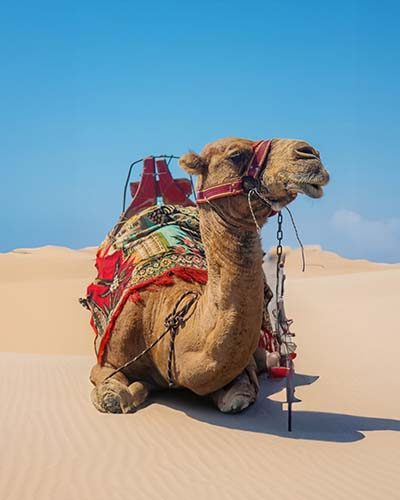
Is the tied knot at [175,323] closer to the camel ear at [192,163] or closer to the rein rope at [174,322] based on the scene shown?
the rein rope at [174,322]

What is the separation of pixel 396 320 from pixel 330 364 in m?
4.66

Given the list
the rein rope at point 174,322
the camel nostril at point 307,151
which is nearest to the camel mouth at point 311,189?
the camel nostril at point 307,151

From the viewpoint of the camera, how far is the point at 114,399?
6039mm

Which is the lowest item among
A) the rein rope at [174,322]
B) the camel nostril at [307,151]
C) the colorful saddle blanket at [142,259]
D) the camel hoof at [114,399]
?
the camel hoof at [114,399]

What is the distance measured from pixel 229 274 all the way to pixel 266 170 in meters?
0.78

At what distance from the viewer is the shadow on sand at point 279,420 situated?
5684 mm

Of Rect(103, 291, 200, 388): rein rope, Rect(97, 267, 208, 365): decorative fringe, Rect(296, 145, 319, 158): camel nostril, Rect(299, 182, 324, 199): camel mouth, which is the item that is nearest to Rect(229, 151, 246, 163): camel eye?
Rect(296, 145, 319, 158): camel nostril

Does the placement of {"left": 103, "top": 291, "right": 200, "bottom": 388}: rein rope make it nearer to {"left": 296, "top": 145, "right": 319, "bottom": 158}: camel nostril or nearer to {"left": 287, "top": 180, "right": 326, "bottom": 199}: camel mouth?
{"left": 287, "top": 180, "right": 326, "bottom": 199}: camel mouth

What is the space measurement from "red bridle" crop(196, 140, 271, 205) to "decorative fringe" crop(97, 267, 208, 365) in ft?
4.35

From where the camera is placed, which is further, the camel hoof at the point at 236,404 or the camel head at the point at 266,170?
the camel hoof at the point at 236,404

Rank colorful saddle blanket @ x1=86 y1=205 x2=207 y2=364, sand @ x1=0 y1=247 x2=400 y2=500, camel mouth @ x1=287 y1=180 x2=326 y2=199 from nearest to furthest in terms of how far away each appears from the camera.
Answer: sand @ x1=0 y1=247 x2=400 y2=500, camel mouth @ x1=287 y1=180 x2=326 y2=199, colorful saddle blanket @ x1=86 y1=205 x2=207 y2=364

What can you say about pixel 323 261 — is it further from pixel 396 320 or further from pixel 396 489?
pixel 396 489

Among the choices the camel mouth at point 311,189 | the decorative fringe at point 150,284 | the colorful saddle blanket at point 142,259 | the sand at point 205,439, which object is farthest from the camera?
the colorful saddle blanket at point 142,259

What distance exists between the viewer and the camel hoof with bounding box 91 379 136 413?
6.03m
